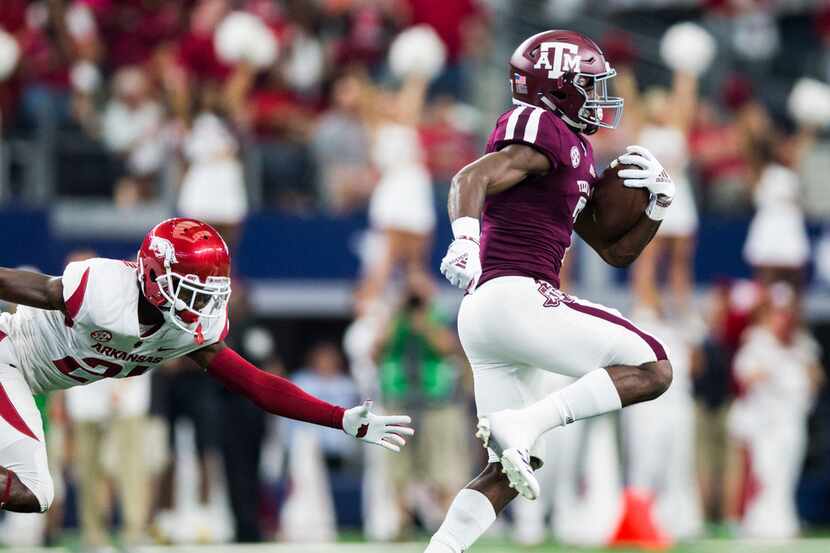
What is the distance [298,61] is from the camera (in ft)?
41.8

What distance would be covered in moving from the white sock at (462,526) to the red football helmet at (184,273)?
119 centimetres

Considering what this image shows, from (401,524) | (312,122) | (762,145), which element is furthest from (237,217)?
(762,145)

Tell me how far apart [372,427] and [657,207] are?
4.82ft

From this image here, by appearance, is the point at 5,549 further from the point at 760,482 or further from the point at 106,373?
the point at 760,482

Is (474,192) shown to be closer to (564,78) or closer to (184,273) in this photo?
(564,78)

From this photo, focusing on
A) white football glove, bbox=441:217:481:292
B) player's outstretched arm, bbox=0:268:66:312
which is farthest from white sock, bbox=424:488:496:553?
player's outstretched arm, bbox=0:268:66:312

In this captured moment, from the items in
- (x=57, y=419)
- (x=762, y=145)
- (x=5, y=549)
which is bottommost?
(x=5, y=549)

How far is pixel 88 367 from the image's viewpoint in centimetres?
588

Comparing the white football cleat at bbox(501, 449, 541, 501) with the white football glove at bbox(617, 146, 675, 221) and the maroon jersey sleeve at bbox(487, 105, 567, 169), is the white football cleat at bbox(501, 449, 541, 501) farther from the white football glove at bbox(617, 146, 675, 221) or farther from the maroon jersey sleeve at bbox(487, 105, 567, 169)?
the white football glove at bbox(617, 146, 675, 221)

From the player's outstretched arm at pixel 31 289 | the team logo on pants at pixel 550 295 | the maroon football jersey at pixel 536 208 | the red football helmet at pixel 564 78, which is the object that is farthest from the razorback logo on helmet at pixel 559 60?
the player's outstretched arm at pixel 31 289

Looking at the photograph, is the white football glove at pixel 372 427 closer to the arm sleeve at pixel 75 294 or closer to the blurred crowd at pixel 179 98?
the arm sleeve at pixel 75 294

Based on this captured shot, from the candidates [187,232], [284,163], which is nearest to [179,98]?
[284,163]

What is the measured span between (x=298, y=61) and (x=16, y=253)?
10.1ft

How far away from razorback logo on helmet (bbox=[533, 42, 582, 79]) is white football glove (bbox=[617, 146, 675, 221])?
44 centimetres
